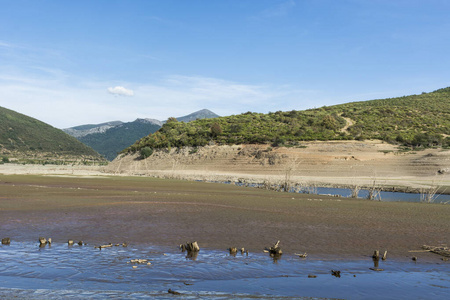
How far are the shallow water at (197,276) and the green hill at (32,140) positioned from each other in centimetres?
9671

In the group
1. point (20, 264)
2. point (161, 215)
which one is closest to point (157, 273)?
point (20, 264)

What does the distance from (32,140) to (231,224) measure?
105553 mm

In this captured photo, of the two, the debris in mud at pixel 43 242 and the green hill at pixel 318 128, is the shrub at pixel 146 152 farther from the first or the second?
the debris in mud at pixel 43 242

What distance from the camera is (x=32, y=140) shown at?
109875 millimetres

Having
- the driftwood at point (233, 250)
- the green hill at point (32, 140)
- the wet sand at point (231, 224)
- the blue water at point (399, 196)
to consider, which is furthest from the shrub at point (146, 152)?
the driftwood at point (233, 250)

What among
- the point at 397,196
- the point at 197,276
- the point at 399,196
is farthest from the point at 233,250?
the point at 399,196

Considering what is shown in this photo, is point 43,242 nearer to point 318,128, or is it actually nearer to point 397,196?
point 397,196

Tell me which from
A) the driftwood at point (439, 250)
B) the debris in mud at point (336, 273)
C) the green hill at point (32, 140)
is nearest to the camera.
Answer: the debris in mud at point (336, 273)

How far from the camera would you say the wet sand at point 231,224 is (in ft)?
42.6

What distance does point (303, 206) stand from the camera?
917 inches

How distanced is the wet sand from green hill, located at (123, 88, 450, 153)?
4497cm

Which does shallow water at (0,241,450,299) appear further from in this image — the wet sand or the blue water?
the blue water

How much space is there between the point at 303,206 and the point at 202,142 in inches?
1994

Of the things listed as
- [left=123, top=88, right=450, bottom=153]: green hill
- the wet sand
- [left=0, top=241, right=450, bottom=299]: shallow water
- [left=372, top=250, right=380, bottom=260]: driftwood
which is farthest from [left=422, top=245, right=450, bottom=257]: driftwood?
[left=123, top=88, right=450, bottom=153]: green hill
